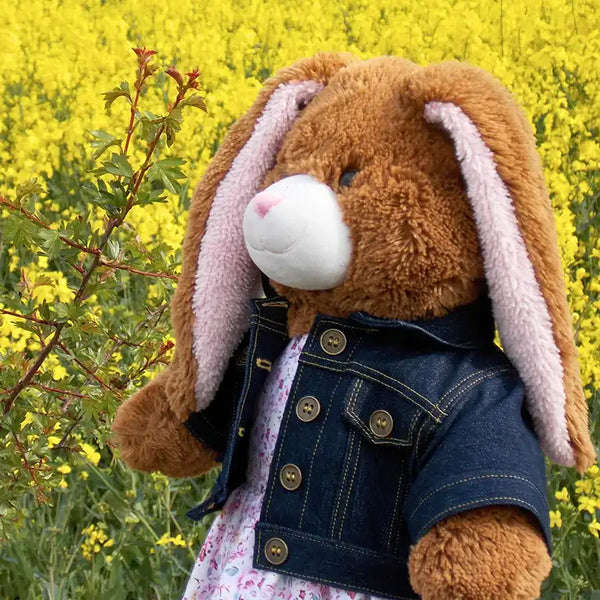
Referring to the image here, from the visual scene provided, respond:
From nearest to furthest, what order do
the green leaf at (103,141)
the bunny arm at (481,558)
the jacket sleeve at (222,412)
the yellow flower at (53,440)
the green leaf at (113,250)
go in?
the bunny arm at (481,558) → the green leaf at (103,141) → the jacket sleeve at (222,412) → the green leaf at (113,250) → the yellow flower at (53,440)

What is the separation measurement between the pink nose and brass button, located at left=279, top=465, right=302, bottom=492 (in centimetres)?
34

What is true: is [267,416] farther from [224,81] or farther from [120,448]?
[224,81]

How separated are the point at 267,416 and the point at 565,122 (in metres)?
2.38

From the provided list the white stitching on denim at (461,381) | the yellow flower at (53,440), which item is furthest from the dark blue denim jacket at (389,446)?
the yellow flower at (53,440)

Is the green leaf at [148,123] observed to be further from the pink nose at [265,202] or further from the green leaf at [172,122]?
the pink nose at [265,202]

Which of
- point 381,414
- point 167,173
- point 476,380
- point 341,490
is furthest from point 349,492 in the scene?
point 167,173

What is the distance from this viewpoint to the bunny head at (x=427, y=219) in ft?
4.21

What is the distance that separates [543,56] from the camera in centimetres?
430

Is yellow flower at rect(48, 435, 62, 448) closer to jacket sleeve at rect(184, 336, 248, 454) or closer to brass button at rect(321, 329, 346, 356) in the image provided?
jacket sleeve at rect(184, 336, 248, 454)

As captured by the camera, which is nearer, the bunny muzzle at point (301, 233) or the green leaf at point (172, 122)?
the bunny muzzle at point (301, 233)

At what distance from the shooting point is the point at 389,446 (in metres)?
1.31

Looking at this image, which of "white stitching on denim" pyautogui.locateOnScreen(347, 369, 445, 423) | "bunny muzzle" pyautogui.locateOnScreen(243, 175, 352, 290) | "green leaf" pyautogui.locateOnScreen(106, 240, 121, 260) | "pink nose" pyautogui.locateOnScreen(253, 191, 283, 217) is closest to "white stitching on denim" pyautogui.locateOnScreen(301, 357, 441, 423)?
"white stitching on denim" pyautogui.locateOnScreen(347, 369, 445, 423)

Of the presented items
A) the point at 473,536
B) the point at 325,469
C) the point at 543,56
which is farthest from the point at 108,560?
the point at 543,56

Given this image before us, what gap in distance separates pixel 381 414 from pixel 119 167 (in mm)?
534
